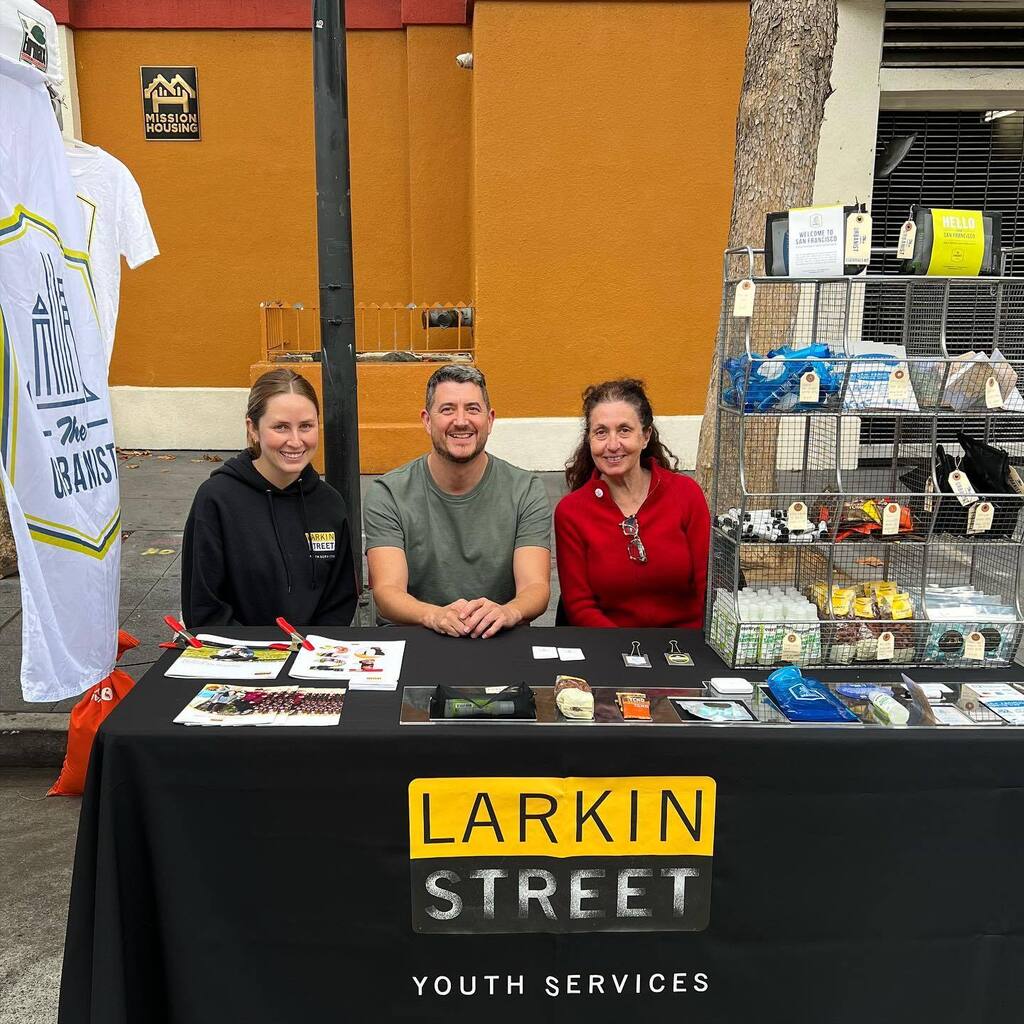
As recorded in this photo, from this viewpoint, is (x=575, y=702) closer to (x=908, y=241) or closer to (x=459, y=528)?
(x=459, y=528)

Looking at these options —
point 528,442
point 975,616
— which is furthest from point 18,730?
point 528,442

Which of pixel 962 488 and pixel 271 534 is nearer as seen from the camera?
pixel 962 488

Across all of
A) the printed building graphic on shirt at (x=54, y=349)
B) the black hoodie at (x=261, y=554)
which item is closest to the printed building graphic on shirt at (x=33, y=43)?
the printed building graphic on shirt at (x=54, y=349)

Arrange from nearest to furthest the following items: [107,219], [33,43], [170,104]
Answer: [33,43]
[107,219]
[170,104]

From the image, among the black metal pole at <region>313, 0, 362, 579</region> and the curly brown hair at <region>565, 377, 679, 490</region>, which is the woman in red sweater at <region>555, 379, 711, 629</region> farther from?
the black metal pole at <region>313, 0, 362, 579</region>

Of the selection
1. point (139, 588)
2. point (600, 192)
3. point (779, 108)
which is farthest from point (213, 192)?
point (779, 108)

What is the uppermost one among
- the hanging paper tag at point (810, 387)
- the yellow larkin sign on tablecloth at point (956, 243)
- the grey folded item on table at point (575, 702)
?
the yellow larkin sign on tablecloth at point (956, 243)

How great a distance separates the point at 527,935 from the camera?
214cm

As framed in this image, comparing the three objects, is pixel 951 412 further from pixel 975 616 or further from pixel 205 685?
pixel 205 685

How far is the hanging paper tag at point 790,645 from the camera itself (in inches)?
97.5

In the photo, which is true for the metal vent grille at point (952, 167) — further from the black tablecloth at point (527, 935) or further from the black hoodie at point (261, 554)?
the black tablecloth at point (527, 935)

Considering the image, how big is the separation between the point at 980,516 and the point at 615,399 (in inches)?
44.8

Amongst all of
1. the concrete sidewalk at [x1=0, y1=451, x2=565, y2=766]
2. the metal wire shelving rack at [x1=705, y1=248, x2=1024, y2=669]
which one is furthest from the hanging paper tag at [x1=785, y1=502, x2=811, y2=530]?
the concrete sidewalk at [x1=0, y1=451, x2=565, y2=766]

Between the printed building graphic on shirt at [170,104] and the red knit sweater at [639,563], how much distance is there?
319 inches
